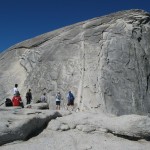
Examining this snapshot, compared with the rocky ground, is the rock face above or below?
above

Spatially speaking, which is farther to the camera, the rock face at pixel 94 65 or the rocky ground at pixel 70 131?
the rock face at pixel 94 65

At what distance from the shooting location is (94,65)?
32031mm

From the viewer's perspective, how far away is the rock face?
30578 mm

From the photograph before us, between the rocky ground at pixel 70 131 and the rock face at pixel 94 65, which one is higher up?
the rock face at pixel 94 65

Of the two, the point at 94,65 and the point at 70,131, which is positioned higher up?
the point at 94,65

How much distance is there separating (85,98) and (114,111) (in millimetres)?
2637

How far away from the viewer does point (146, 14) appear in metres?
36.6

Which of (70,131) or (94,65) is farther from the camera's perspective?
(94,65)

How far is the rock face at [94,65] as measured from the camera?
30.6 metres

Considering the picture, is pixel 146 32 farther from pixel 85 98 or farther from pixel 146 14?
pixel 85 98

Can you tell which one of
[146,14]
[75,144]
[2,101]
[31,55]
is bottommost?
[75,144]

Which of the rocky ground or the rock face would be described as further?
the rock face

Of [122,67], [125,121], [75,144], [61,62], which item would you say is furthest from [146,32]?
[75,144]

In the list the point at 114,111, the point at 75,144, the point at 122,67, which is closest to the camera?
the point at 75,144
